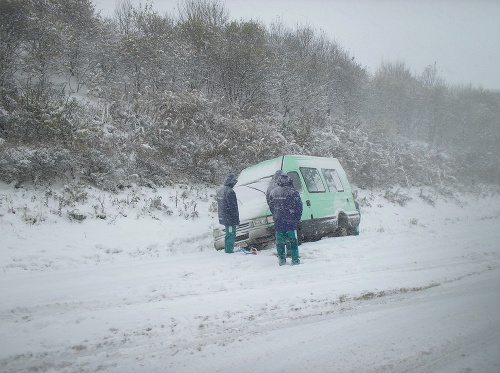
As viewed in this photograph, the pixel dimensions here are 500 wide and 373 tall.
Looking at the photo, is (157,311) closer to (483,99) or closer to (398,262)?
(398,262)

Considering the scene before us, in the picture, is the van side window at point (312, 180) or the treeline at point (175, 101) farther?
the treeline at point (175, 101)

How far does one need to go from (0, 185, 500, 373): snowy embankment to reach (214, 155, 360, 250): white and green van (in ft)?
1.91

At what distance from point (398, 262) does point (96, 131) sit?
10.1 metres

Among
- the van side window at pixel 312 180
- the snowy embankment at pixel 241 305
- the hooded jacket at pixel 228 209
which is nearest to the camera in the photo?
the snowy embankment at pixel 241 305

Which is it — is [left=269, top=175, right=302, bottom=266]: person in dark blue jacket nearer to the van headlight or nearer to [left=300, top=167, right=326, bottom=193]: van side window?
the van headlight

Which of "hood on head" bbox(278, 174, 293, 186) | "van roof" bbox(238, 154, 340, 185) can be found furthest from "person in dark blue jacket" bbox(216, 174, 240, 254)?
"hood on head" bbox(278, 174, 293, 186)

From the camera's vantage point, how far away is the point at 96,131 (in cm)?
1016

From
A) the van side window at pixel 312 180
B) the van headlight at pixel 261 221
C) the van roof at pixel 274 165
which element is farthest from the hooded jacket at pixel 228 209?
the van side window at pixel 312 180

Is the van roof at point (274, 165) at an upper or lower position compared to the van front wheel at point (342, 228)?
upper

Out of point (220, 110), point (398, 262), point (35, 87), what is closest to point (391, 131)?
point (220, 110)

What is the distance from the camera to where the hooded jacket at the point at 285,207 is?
5.46m

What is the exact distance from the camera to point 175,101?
1291 centimetres

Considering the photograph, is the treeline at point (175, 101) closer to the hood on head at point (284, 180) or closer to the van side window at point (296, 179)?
the van side window at point (296, 179)

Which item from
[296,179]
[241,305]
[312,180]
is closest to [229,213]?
[296,179]
